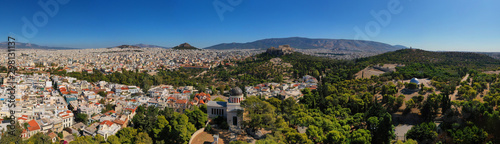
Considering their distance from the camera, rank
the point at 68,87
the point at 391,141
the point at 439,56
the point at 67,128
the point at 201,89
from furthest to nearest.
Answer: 1. the point at 439,56
2. the point at 201,89
3. the point at 68,87
4. the point at 67,128
5. the point at 391,141

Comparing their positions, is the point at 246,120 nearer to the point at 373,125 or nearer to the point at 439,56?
the point at 373,125

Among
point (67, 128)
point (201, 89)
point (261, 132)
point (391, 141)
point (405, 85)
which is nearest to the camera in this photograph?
point (261, 132)

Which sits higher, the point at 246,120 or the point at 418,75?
the point at 418,75

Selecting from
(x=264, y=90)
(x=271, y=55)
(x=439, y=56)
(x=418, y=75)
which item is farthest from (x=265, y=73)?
(x=439, y=56)

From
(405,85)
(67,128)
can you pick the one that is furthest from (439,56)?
(67,128)

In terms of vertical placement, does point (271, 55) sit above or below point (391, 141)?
above

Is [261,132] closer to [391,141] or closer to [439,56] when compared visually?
[391,141]

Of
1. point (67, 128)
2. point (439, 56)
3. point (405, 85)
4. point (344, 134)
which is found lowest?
point (67, 128)

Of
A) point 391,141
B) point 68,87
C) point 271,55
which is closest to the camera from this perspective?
point 391,141

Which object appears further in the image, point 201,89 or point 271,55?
point 271,55
